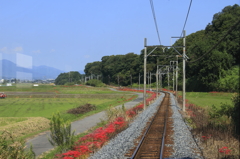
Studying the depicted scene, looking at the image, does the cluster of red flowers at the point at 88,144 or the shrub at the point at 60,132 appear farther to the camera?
the shrub at the point at 60,132

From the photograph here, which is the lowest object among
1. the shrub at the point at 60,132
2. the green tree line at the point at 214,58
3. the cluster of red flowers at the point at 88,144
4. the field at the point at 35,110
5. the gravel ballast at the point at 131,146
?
the field at the point at 35,110

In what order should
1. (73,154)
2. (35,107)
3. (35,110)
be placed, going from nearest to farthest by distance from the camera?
(73,154) < (35,110) < (35,107)

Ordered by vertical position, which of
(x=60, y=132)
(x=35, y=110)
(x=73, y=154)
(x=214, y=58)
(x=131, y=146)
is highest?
(x=214, y=58)

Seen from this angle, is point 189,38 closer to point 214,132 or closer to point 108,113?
point 108,113

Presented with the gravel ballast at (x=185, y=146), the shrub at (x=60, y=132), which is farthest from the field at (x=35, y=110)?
the gravel ballast at (x=185, y=146)

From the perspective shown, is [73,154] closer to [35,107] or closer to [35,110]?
[35,110]

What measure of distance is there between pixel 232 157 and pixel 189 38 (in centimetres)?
12155

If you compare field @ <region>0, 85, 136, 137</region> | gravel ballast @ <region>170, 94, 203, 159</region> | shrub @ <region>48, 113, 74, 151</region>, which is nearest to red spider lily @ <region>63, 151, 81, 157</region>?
shrub @ <region>48, 113, 74, 151</region>

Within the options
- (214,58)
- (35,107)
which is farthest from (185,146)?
(214,58)

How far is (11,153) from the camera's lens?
9250 millimetres

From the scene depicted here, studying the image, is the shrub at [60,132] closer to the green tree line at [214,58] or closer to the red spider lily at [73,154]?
the red spider lily at [73,154]

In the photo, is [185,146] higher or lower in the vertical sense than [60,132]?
lower

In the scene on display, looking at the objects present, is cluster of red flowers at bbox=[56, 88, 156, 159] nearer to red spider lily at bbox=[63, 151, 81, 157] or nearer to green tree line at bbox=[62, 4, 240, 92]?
red spider lily at bbox=[63, 151, 81, 157]

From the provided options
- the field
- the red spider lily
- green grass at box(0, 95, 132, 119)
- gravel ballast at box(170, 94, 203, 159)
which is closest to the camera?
the red spider lily
